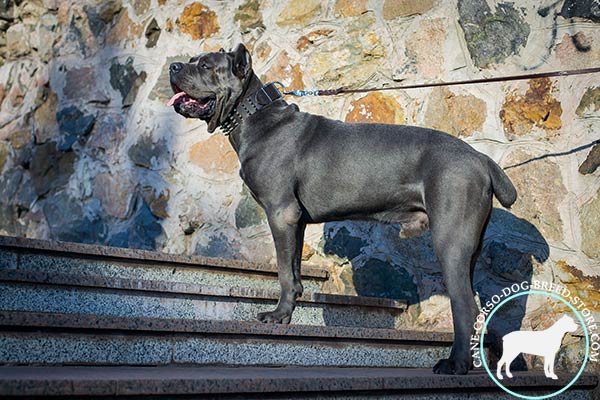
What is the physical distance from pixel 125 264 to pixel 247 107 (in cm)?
102

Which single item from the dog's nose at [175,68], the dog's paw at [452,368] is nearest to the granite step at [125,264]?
the dog's nose at [175,68]

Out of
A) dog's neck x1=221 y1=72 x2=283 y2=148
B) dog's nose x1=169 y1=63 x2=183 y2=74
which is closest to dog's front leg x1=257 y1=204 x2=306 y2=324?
dog's neck x1=221 y1=72 x2=283 y2=148

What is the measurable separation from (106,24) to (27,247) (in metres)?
3.39

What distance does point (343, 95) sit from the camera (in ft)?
16.4

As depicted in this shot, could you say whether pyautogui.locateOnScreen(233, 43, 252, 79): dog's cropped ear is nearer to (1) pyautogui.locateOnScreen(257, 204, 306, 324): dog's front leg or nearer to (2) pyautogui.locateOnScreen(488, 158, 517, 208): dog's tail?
(1) pyautogui.locateOnScreen(257, 204, 306, 324): dog's front leg

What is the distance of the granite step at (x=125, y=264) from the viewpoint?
144 inches

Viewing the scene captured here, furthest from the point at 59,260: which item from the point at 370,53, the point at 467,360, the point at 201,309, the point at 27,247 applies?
the point at 370,53

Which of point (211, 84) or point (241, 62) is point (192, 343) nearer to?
point (211, 84)

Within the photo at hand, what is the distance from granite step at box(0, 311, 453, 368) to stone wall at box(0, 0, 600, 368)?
935 mm

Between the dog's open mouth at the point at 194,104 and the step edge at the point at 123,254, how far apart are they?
29.8 inches

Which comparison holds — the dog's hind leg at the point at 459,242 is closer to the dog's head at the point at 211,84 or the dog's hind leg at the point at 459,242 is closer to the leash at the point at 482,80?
the leash at the point at 482,80

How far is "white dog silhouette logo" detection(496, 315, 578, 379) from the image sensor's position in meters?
3.69

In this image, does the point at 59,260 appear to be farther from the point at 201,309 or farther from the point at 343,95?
the point at 343,95

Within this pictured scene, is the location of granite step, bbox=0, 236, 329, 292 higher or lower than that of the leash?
lower
